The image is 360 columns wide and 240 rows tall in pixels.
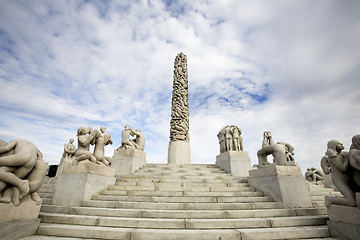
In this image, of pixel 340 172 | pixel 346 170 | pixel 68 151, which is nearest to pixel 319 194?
pixel 340 172

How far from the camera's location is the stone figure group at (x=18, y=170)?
10.8 feet

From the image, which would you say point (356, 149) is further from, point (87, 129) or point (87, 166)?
point (87, 129)

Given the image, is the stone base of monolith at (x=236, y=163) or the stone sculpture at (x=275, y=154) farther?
the stone base of monolith at (x=236, y=163)

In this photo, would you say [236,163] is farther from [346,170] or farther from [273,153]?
[346,170]

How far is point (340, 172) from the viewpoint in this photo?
3871mm

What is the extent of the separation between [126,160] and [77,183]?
440 centimetres

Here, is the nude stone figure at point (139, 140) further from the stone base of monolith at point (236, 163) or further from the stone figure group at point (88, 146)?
the stone base of monolith at point (236, 163)

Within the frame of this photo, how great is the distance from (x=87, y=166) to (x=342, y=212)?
7.28 meters

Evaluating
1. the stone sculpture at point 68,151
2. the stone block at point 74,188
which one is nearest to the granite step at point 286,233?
the stone block at point 74,188

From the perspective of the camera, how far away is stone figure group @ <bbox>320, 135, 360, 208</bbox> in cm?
355

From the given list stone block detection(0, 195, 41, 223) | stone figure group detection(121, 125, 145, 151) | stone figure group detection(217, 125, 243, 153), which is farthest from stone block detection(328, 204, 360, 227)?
stone figure group detection(121, 125, 145, 151)

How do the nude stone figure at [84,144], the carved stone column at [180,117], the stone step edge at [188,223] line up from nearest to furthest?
the stone step edge at [188,223] → the nude stone figure at [84,144] → the carved stone column at [180,117]

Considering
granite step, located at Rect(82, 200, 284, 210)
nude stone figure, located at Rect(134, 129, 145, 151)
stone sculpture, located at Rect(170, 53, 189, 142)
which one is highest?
stone sculpture, located at Rect(170, 53, 189, 142)

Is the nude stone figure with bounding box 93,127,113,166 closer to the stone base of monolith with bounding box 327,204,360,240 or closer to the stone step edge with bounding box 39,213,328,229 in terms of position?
the stone step edge with bounding box 39,213,328,229
